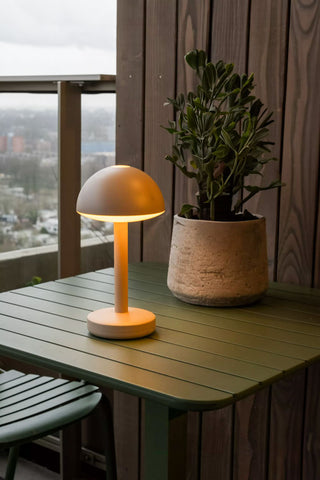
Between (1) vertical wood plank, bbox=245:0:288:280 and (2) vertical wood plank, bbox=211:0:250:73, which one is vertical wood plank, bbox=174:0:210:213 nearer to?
(2) vertical wood plank, bbox=211:0:250:73

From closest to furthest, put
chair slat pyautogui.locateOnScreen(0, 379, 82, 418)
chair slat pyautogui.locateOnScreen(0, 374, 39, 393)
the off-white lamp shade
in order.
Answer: the off-white lamp shade → chair slat pyautogui.locateOnScreen(0, 379, 82, 418) → chair slat pyautogui.locateOnScreen(0, 374, 39, 393)

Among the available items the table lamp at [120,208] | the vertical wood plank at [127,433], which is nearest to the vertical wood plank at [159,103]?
the vertical wood plank at [127,433]

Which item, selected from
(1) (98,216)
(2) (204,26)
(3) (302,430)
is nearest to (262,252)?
(1) (98,216)

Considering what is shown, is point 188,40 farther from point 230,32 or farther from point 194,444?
point 194,444

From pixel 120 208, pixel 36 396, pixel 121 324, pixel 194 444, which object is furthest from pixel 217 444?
pixel 120 208

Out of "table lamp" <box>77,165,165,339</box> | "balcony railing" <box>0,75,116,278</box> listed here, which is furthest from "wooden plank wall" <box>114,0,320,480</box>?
"table lamp" <box>77,165,165,339</box>

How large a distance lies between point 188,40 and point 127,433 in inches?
50.3

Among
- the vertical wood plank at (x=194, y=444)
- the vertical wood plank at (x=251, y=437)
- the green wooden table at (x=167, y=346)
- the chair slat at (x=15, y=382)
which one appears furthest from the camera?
the vertical wood plank at (x=194, y=444)

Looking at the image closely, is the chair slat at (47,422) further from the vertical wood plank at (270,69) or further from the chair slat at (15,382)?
the vertical wood plank at (270,69)

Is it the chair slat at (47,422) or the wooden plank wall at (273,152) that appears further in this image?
the wooden plank wall at (273,152)

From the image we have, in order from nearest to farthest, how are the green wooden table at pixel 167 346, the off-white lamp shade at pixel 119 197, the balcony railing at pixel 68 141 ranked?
the green wooden table at pixel 167 346 → the off-white lamp shade at pixel 119 197 → the balcony railing at pixel 68 141

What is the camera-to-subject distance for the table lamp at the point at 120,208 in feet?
4.70

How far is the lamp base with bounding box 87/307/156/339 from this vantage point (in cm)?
145

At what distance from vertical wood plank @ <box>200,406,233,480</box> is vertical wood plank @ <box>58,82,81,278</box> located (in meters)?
0.77
